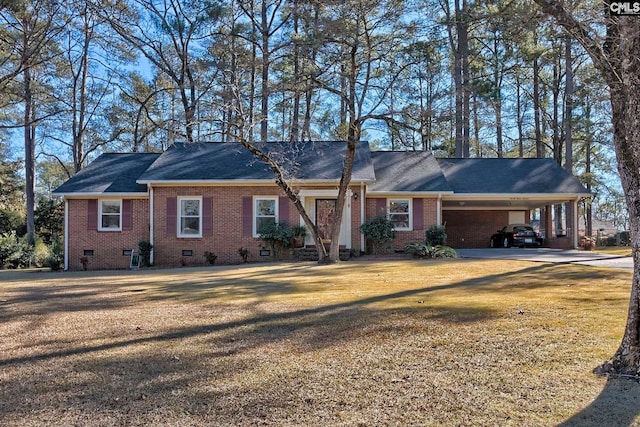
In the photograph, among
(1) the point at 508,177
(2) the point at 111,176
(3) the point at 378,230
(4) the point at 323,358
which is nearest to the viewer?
(4) the point at 323,358

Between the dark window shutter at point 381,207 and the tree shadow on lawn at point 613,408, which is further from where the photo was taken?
the dark window shutter at point 381,207

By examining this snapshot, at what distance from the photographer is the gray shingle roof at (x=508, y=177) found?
2025 centimetres

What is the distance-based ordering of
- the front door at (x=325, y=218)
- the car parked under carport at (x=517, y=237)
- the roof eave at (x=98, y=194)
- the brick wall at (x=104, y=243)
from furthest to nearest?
1. the car parked under carport at (x=517, y=237)
2. the front door at (x=325, y=218)
3. the brick wall at (x=104, y=243)
4. the roof eave at (x=98, y=194)

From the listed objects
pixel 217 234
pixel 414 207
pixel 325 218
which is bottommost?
pixel 217 234

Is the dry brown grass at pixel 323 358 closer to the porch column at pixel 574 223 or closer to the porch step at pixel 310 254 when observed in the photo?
the porch step at pixel 310 254

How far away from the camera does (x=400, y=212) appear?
18.5 m

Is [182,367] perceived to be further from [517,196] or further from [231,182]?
[517,196]

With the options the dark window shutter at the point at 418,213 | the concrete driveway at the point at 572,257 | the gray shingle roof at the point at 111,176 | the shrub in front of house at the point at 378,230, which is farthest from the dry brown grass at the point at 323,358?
the gray shingle roof at the point at 111,176

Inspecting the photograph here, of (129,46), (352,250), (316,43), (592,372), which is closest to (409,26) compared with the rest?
(316,43)

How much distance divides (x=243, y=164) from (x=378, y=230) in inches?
239

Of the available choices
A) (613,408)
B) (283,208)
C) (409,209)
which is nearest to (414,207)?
(409,209)

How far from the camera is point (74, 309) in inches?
288

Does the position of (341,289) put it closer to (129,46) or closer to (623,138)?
(623,138)

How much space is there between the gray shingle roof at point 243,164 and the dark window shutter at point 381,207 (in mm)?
1270
